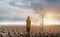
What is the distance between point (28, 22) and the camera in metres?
15.7

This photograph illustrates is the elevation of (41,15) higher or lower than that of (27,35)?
higher

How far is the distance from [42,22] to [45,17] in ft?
2.92

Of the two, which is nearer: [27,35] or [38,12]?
[27,35]

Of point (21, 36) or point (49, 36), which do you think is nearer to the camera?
point (21, 36)

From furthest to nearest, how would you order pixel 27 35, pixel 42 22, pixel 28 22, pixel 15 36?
1. pixel 42 22
2. pixel 28 22
3. pixel 27 35
4. pixel 15 36

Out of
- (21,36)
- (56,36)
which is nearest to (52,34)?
(56,36)

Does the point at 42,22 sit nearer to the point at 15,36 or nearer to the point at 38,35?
the point at 38,35

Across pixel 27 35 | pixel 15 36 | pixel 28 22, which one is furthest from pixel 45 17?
pixel 15 36

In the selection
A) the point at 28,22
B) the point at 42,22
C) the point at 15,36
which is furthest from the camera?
the point at 42,22

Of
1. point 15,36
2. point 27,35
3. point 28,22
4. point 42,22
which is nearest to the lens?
point 15,36

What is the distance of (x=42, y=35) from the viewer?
14789 millimetres

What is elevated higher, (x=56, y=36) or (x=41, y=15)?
(x=41, y=15)

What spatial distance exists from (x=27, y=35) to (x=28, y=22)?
1678mm

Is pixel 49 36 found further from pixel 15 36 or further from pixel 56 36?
pixel 15 36
